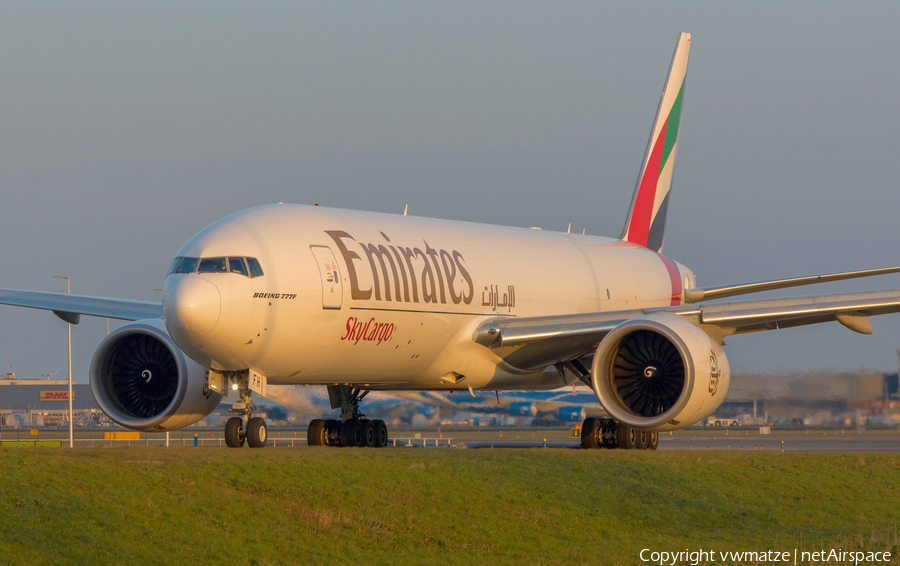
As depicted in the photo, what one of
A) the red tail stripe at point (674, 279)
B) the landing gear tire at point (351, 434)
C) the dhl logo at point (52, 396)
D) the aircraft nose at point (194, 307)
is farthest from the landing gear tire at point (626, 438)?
the dhl logo at point (52, 396)

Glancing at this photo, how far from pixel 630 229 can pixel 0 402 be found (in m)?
89.6

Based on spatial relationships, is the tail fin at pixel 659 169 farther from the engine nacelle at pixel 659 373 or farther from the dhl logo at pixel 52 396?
the dhl logo at pixel 52 396

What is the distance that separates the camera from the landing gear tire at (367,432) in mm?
22672

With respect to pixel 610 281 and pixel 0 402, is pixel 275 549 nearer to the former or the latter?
pixel 610 281

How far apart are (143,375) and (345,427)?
163 inches

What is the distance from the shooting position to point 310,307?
1802 cm

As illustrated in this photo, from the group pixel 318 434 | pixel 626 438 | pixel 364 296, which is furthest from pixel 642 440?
pixel 364 296

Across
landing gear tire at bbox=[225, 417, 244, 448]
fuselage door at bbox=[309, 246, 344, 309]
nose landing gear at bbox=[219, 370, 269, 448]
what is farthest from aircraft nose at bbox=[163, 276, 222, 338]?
landing gear tire at bbox=[225, 417, 244, 448]

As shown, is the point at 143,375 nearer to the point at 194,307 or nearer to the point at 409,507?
the point at 194,307

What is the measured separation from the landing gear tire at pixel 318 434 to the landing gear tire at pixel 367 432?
738mm

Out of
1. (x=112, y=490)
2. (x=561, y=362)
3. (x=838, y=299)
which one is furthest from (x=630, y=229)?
(x=112, y=490)

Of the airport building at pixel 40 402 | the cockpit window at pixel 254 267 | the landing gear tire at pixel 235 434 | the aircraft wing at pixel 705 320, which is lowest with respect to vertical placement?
the airport building at pixel 40 402

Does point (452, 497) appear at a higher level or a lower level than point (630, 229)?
lower

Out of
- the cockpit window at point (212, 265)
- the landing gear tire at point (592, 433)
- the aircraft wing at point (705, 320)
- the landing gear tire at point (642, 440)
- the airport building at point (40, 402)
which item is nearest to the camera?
the cockpit window at point (212, 265)
